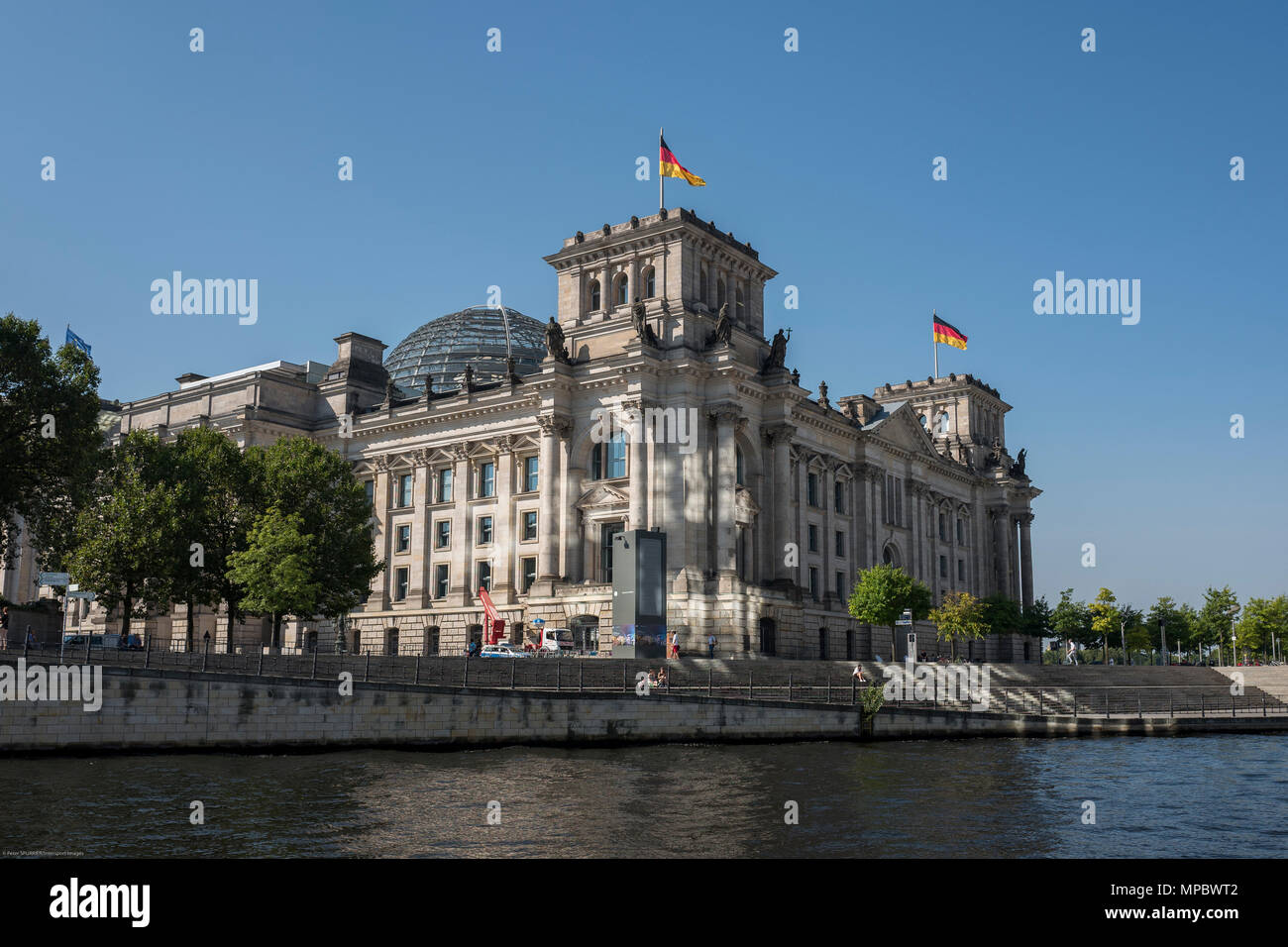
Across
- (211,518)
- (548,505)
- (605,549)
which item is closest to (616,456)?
(548,505)

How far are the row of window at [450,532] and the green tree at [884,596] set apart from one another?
23258 millimetres

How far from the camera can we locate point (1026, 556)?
116188mm

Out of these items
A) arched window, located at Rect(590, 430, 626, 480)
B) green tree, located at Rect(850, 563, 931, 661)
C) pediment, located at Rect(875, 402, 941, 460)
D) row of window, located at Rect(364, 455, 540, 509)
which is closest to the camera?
arched window, located at Rect(590, 430, 626, 480)

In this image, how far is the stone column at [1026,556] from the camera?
116 m

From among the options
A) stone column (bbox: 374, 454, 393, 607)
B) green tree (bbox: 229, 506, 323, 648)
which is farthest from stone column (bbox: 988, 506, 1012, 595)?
green tree (bbox: 229, 506, 323, 648)

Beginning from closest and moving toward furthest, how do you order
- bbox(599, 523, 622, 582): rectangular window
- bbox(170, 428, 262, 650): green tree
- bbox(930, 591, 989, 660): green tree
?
1. bbox(170, 428, 262, 650): green tree
2. bbox(599, 523, 622, 582): rectangular window
3. bbox(930, 591, 989, 660): green tree

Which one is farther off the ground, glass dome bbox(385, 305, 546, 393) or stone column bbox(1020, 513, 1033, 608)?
glass dome bbox(385, 305, 546, 393)

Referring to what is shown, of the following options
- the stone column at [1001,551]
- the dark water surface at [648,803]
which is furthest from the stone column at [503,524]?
the stone column at [1001,551]

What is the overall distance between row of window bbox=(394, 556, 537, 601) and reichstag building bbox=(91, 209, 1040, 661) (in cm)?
16

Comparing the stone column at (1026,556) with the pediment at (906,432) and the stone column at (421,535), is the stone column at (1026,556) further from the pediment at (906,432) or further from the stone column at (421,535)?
the stone column at (421,535)

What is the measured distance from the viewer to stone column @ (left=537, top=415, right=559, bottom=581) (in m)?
72.7

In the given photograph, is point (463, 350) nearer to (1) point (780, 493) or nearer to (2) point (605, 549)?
(2) point (605, 549)

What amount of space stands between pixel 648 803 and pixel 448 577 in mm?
57341

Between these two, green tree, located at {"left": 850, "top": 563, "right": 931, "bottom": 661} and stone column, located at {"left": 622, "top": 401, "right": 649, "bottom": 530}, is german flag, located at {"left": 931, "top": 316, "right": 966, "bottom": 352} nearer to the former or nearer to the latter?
green tree, located at {"left": 850, "top": 563, "right": 931, "bottom": 661}
